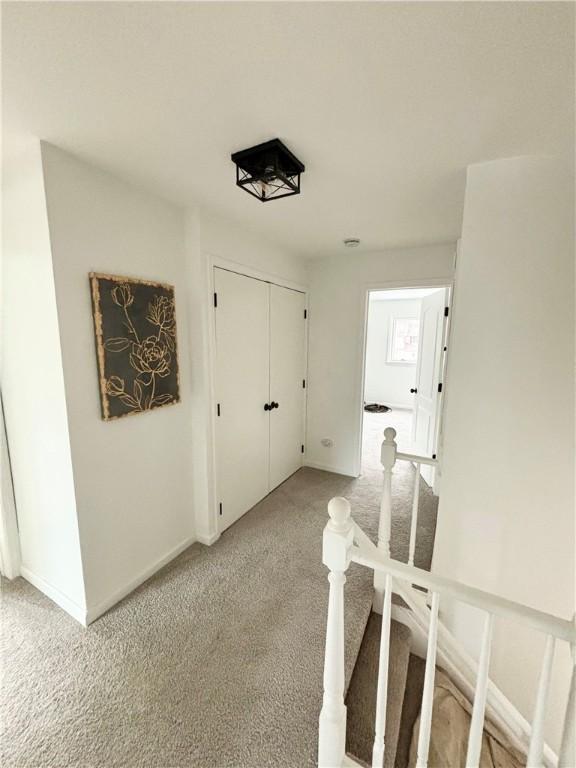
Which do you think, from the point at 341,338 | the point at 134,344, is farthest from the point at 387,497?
the point at 341,338

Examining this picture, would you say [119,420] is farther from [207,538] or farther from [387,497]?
[387,497]

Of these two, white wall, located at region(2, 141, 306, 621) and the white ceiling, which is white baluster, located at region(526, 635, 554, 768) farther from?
white wall, located at region(2, 141, 306, 621)

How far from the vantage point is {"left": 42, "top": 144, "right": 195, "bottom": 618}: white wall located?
1536mm

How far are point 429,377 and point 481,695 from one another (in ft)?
9.16

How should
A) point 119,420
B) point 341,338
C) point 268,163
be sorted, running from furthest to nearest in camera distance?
point 341,338 → point 119,420 → point 268,163

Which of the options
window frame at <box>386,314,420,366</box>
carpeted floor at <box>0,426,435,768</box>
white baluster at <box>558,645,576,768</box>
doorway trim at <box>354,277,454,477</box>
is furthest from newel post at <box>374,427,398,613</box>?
window frame at <box>386,314,420,366</box>

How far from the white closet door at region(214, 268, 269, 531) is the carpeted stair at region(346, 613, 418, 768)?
4.27 feet

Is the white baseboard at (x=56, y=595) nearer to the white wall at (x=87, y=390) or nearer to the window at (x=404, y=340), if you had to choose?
the white wall at (x=87, y=390)

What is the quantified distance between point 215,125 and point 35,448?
1.85 m

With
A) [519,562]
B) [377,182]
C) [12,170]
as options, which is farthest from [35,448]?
[519,562]

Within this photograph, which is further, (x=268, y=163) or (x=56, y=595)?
(x=56, y=595)

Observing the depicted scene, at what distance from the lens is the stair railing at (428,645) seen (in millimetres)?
861

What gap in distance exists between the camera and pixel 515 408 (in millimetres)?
1471

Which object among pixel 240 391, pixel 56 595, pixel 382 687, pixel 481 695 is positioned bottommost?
pixel 56 595
